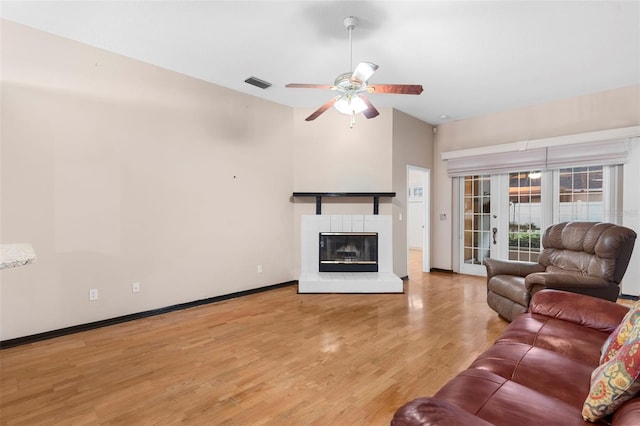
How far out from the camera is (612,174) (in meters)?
4.34

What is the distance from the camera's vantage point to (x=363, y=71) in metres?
2.44

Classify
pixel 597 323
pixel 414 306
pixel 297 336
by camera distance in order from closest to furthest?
pixel 597 323
pixel 297 336
pixel 414 306

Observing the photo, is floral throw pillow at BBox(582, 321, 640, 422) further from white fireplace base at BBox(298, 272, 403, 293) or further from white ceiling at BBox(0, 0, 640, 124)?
white fireplace base at BBox(298, 272, 403, 293)

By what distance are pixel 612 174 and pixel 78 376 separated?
21.3ft

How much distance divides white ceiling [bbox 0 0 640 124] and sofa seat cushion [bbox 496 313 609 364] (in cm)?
249

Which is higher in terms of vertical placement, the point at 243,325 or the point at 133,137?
the point at 133,137

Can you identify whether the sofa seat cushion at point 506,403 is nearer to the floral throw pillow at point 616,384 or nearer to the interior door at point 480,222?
the floral throw pillow at point 616,384

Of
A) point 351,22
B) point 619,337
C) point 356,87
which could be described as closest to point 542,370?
point 619,337

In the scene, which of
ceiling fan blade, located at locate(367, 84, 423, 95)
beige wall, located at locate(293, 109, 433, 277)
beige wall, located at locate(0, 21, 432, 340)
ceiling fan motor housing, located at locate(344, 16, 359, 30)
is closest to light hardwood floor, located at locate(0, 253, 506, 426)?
beige wall, located at locate(0, 21, 432, 340)

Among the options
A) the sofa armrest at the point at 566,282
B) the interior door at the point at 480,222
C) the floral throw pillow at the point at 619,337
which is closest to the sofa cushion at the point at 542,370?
the floral throw pillow at the point at 619,337

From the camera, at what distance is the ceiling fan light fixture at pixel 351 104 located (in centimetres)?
278

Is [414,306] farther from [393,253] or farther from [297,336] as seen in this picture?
[297,336]

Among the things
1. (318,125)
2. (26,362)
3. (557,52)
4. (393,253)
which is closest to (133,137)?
(26,362)

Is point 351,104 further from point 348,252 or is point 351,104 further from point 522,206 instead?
point 522,206
